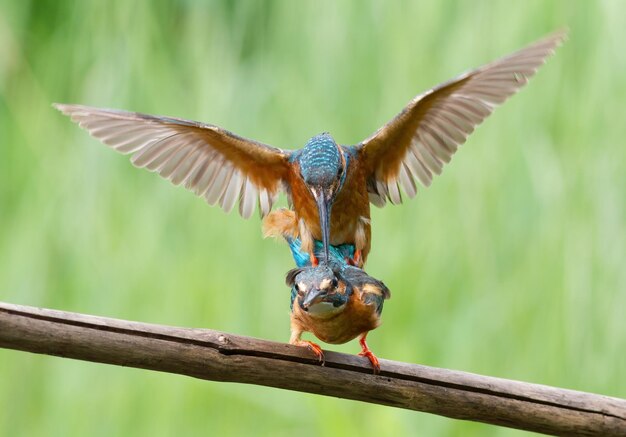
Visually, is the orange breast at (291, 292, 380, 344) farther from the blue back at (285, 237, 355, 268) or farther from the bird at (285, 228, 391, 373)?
the blue back at (285, 237, 355, 268)

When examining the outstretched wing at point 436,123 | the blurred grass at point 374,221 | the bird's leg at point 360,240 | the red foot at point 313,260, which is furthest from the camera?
the blurred grass at point 374,221

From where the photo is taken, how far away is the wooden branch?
1.98 meters

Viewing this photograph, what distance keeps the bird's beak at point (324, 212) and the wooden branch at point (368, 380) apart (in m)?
0.55

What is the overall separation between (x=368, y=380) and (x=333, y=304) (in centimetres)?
22

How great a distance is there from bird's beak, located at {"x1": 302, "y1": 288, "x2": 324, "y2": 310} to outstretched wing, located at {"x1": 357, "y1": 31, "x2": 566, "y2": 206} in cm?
75

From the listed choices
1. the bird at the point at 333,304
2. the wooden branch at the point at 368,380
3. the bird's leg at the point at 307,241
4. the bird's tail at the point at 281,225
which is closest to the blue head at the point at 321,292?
Result: the bird at the point at 333,304

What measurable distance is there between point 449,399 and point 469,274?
57.2 inches

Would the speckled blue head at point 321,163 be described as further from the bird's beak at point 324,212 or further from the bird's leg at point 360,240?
the bird's leg at point 360,240

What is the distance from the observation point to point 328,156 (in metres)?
2.81

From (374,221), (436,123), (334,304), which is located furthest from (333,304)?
(374,221)

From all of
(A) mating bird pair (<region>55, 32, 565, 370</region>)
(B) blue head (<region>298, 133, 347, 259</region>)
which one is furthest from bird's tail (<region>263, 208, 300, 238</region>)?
(B) blue head (<region>298, 133, 347, 259</region>)

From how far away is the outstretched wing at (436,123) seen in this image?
2.71m

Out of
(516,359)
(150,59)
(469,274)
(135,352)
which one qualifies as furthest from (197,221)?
(135,352)

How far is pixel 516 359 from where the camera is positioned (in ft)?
11.3
